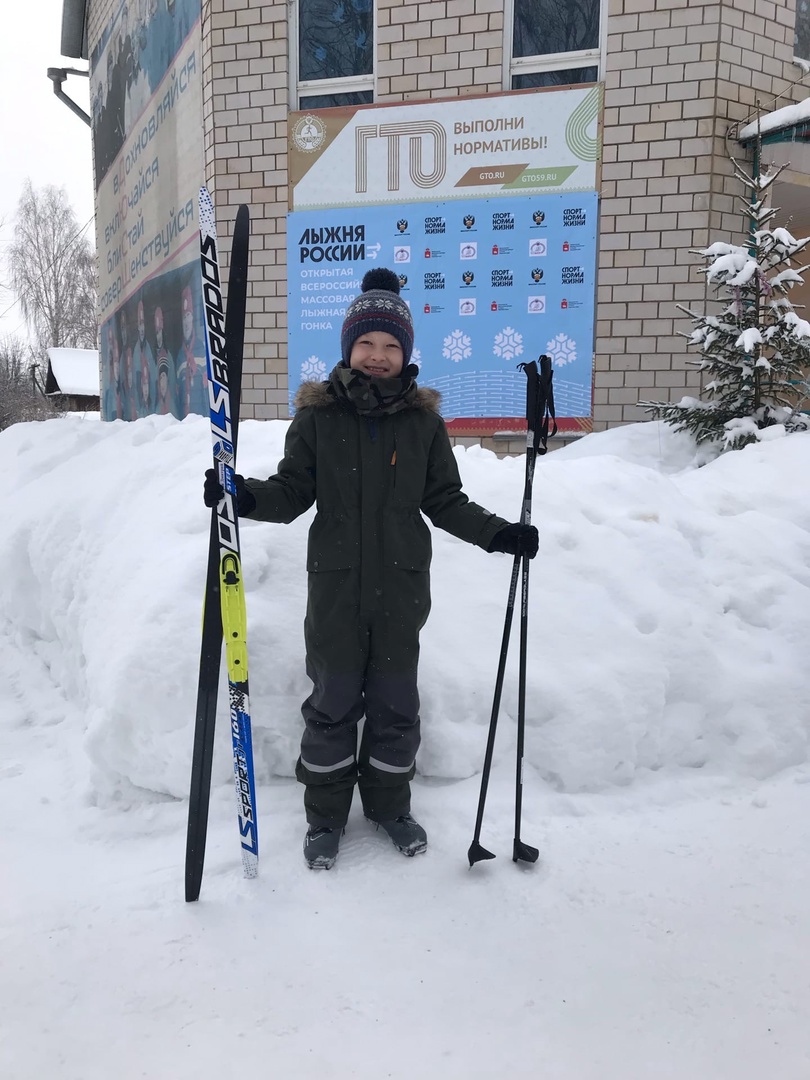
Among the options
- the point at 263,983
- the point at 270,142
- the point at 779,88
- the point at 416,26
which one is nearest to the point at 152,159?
the point at 270,142

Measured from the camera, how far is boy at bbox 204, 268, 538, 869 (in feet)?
7.95

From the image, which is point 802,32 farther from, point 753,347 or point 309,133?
point 309,133

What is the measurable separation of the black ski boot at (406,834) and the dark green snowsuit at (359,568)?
0.11 feet

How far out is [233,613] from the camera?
7.54 feet

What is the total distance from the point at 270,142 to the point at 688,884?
25.9 feet

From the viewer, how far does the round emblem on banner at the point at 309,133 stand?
297 inches

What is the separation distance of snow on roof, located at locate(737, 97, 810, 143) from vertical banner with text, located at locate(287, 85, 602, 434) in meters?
1.42

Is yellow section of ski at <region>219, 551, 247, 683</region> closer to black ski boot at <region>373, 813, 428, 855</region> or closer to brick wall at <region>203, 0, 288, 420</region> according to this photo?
black ski boot at <region>373, 813, 428, 855</region>

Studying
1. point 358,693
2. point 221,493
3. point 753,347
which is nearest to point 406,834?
point 358,693

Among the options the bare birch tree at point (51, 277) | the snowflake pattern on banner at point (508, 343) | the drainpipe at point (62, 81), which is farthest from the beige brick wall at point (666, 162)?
the bare birch tree at point (51, 277)

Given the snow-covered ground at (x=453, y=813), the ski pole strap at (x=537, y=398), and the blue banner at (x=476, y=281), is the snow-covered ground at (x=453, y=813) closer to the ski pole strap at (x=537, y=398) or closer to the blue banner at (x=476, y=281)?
the ski pole strap at (x=537, y=398)

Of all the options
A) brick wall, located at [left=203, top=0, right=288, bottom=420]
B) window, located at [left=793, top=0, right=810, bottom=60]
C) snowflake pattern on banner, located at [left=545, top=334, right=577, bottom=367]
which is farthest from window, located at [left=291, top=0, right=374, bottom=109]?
window, located at [left=793, top=0, right=810, bottom=60]

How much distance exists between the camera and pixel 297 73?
25.1 feet

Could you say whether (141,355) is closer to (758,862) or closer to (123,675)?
(123,675)
